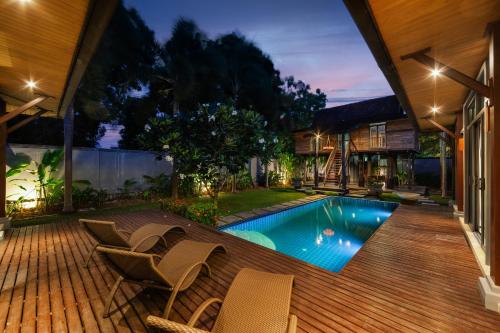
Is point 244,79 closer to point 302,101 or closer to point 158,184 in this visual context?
point 158,184

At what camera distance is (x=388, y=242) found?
5.43m

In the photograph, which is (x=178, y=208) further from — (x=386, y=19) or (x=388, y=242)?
(x=386, y=19)

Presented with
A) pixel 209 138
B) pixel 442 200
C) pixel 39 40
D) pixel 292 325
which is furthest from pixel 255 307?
pixel 442 200

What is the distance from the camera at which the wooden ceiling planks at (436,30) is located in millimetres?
2742

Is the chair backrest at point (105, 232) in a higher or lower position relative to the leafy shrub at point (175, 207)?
higher

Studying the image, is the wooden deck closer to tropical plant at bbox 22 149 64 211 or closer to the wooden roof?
tropical plant at bbox 22 149 64 211

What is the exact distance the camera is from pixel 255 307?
92.3 inches

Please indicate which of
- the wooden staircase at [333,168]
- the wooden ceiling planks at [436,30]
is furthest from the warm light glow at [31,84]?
the wooden staircase at [333,168]

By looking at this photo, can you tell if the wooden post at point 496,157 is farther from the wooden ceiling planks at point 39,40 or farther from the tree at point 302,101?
the tree at point 302,101

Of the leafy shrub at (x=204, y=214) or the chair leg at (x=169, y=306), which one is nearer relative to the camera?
the chair leg at (x=169, y=306)

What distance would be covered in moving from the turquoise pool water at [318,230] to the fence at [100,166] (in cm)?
612

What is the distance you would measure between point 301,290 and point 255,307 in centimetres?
111

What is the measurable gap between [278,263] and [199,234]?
8.36 feet

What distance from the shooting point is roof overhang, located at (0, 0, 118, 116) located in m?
2.93
